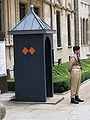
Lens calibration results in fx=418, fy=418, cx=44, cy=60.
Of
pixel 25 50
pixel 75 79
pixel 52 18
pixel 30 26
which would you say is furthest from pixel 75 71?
pixel 52 18

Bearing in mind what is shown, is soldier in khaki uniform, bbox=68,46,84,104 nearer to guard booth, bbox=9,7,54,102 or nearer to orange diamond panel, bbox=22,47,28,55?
guard booth, bbox=9,7,54,102

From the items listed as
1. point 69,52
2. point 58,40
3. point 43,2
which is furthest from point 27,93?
point 69,52

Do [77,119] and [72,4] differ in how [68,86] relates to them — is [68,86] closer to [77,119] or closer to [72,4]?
[77,119]

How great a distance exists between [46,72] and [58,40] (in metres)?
17.6

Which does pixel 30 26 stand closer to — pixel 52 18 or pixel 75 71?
pixel 75 71

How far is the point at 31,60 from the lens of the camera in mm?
12953

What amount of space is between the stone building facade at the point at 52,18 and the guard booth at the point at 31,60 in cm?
642

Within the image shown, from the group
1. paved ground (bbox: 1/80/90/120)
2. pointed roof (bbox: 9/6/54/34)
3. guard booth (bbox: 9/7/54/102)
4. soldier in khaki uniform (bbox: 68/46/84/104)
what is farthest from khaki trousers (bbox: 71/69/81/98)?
pointed roof (bbox: 9/6/54/34)

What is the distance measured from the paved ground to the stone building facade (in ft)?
23.3

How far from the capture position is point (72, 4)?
36.8m

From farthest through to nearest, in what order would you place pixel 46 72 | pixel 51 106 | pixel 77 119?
pixel 46 72
pixel 51 106
pixel 77 119

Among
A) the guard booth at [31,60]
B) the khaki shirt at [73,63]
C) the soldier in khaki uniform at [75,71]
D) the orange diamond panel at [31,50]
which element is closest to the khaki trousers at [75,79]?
the soldier in khaki uniform at [75,71]

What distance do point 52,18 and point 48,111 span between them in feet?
59.3

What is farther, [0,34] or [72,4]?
[72,4]
